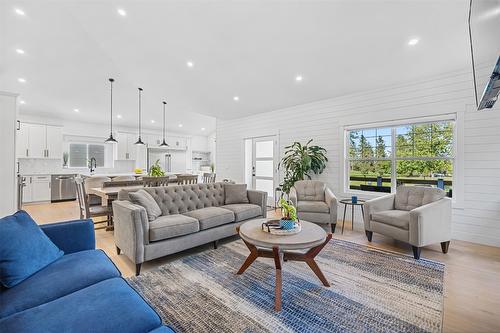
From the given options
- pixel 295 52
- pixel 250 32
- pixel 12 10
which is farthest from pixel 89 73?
pixel 295 52

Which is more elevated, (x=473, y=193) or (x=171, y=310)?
(x=473, y=193)

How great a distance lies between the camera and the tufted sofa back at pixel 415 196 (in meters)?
3.27

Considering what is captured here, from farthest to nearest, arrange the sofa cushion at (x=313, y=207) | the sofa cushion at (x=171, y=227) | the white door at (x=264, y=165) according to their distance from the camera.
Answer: the white door at (x=264, y=165)
the sofa cushion at (x=313, y=207)
the sofa cushion at (x=171, y=227)

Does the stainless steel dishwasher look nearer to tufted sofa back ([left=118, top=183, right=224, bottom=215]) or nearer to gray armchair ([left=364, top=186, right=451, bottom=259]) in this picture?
tufted sofa back ([left=118, top=183, right=224, bottom=215])

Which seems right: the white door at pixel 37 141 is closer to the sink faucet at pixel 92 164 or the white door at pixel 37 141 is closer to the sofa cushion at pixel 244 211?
the sink faucet at pixel 92 164

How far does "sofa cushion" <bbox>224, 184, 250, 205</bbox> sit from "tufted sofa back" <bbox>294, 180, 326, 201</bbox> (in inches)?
44.7

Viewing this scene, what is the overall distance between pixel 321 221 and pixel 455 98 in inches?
114

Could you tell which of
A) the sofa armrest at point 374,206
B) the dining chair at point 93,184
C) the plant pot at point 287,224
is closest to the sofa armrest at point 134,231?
the plant pot at point 287,224

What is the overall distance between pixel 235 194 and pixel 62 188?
20.9 feet

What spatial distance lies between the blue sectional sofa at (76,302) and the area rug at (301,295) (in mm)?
656

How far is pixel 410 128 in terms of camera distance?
416 centimetres

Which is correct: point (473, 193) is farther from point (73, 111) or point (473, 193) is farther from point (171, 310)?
point (73, 111)

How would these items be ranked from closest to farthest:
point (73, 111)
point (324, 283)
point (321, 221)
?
point (324, 283)
point (321, 221)
point (73, 111)

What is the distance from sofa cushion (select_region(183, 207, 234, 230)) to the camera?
3.11m
